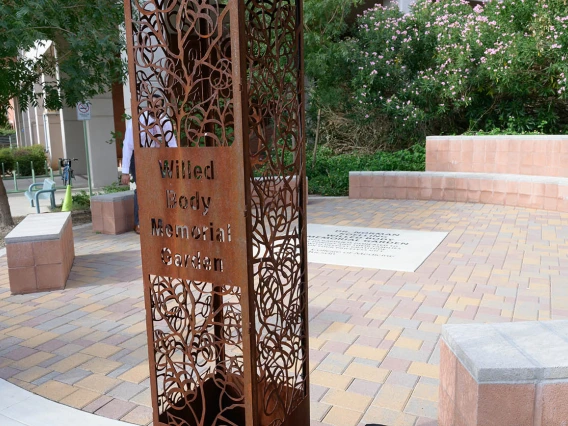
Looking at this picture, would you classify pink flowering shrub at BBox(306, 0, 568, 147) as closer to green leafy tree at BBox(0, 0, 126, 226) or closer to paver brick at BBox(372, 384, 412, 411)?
green leafy tree at BBox(0, 0, 126, 226)

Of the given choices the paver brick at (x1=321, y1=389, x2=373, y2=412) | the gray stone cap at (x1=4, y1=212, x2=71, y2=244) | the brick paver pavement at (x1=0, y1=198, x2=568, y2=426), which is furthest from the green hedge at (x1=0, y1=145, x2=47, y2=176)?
the paver brick at (x1=321, y1=389, x2=373, y2=412)

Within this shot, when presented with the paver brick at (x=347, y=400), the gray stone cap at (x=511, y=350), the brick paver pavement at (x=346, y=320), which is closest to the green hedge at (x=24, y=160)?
the brick paver pavement at (x=346, y=320)

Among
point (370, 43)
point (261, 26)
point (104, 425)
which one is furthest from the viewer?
point (370, 43)

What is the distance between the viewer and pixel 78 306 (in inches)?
184

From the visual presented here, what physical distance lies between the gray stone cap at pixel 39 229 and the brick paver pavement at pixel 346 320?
54 centimetres

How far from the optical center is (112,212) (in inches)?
305

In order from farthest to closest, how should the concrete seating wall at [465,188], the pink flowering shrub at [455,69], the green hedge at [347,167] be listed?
the green hedge at [347,167], the pink flowering shrub at [455,69], the concrete seating wall at [465,188]

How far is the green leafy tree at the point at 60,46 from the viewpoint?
21.6 ft

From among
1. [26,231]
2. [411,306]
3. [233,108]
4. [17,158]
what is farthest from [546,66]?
[17,158]

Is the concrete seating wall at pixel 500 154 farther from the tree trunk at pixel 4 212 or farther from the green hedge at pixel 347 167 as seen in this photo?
the tree trunk at pixel 4 212

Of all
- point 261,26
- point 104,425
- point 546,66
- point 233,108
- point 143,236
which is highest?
point 546,66

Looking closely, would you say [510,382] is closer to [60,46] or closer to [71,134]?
[60,46]

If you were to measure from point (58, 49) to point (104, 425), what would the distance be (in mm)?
7698

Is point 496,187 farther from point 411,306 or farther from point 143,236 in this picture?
point 143,236
